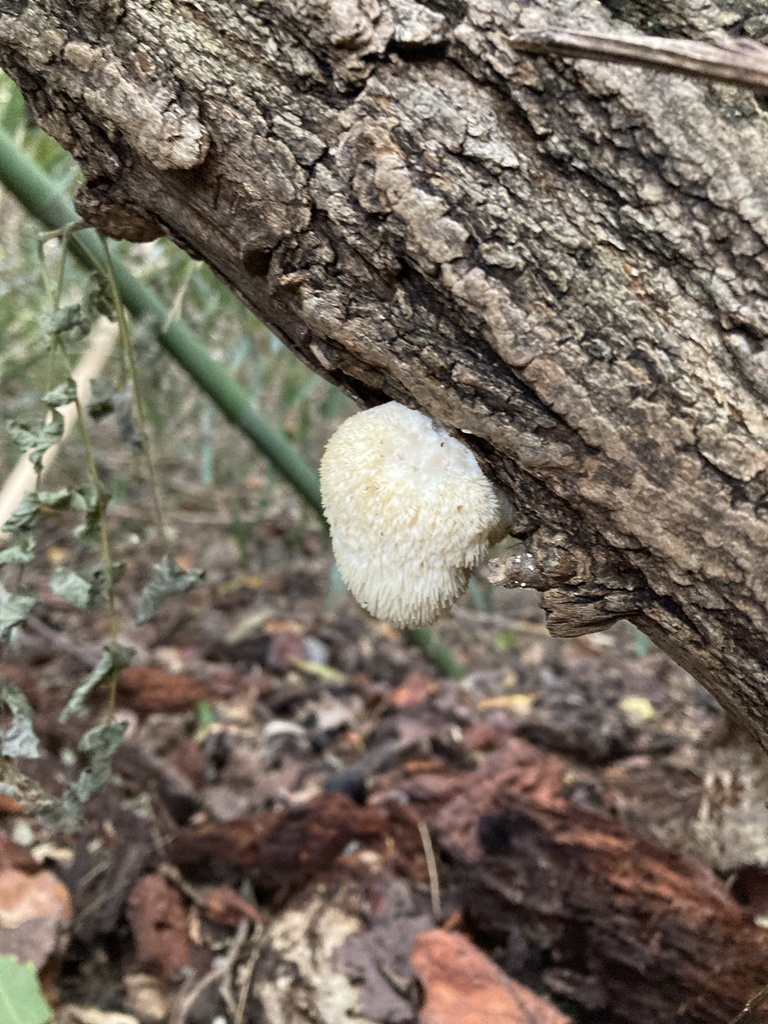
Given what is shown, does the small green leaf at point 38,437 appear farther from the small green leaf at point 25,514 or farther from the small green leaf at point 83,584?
the small green leaf at point 83,584

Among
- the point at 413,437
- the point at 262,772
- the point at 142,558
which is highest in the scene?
the point at 413,437

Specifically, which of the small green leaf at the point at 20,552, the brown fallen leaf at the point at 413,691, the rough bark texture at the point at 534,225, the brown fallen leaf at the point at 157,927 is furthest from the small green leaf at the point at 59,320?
the brown fallen leaf at the point at 413,691

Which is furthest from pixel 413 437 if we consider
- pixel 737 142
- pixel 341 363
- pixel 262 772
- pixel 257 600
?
pixel 257 600

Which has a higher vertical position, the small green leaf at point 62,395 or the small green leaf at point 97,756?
the small green leaf at point 62,395

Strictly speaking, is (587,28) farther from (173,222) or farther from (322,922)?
(322,922)

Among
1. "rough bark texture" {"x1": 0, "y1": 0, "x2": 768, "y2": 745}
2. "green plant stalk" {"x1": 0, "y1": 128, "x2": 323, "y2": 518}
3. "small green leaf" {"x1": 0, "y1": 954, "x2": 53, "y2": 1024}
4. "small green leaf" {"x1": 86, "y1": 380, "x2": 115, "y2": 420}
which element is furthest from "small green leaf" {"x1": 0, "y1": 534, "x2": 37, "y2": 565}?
"rough bark texture" {"x1": 0, "y1": 0, "x2": 768, "y2": 745}
